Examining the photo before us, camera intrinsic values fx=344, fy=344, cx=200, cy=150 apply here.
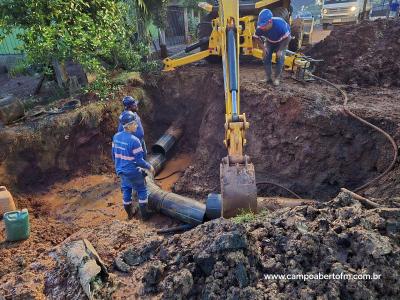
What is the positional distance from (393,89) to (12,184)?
8.22 m

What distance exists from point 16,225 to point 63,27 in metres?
4.27

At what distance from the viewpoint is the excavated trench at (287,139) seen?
5918 mm

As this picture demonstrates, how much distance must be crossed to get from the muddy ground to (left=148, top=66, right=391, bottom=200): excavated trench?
0.02 meters

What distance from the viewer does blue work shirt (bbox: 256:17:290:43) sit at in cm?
745

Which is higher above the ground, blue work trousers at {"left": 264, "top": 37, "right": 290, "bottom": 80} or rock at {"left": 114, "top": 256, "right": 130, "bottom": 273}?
blue work trousers at {"left": 264, "top": 37, "right": 290, "bottom": 80}

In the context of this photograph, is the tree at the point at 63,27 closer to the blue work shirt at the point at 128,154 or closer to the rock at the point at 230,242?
the blue work shirt at the point at 128,154

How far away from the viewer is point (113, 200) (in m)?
6.98

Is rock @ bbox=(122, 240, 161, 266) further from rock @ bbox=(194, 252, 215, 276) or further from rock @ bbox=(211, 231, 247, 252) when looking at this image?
rock @ bbox=(211, 231, 247, 252)

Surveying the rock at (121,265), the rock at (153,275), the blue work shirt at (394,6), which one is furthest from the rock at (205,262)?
the blue work shirt at (394,6)

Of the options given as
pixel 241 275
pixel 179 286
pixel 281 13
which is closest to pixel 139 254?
pixel 179 286

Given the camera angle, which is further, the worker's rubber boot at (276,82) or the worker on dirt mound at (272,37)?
the worker's rubber boot at (276,82)

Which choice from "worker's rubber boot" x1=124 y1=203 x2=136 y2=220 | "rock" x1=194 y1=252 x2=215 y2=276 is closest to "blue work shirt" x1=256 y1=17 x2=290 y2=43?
"worker's rubber boot" x1=124 y1=203 x2=136 y2=220

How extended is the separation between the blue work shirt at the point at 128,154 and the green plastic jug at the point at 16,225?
5.31ft

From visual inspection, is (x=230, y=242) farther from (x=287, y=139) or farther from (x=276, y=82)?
(x=276, y=82)
